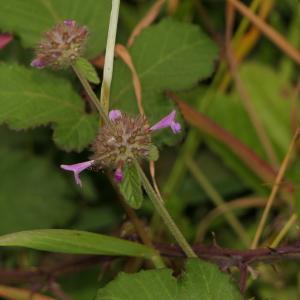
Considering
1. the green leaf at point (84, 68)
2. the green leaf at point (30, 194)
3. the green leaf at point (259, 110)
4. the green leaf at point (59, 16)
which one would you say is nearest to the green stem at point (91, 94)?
the green leaf at point (84, 68)

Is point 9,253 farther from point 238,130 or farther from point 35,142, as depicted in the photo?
point 238,130

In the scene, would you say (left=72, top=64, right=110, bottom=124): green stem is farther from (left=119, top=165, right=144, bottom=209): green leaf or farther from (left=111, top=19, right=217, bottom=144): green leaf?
(left=111, top=19, right=217, bottom=144): green leaf

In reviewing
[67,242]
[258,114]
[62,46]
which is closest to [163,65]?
[62,46]

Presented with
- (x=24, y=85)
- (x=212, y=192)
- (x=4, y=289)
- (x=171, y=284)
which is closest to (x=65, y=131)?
(x=24, y=85)

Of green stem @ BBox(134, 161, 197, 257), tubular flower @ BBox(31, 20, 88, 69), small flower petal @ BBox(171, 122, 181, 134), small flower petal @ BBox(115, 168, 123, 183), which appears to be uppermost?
tubular flower @ BBox(31, 20, 88, 69)

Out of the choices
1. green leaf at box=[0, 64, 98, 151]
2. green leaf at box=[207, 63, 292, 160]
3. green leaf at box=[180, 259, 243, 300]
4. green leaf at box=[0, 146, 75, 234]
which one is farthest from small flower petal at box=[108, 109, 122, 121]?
green leaf at box=[207, 63, 292, 160]

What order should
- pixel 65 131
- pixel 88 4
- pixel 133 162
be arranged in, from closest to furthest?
pixel 133 162 → pixel 65 131 → pixel 88 4
